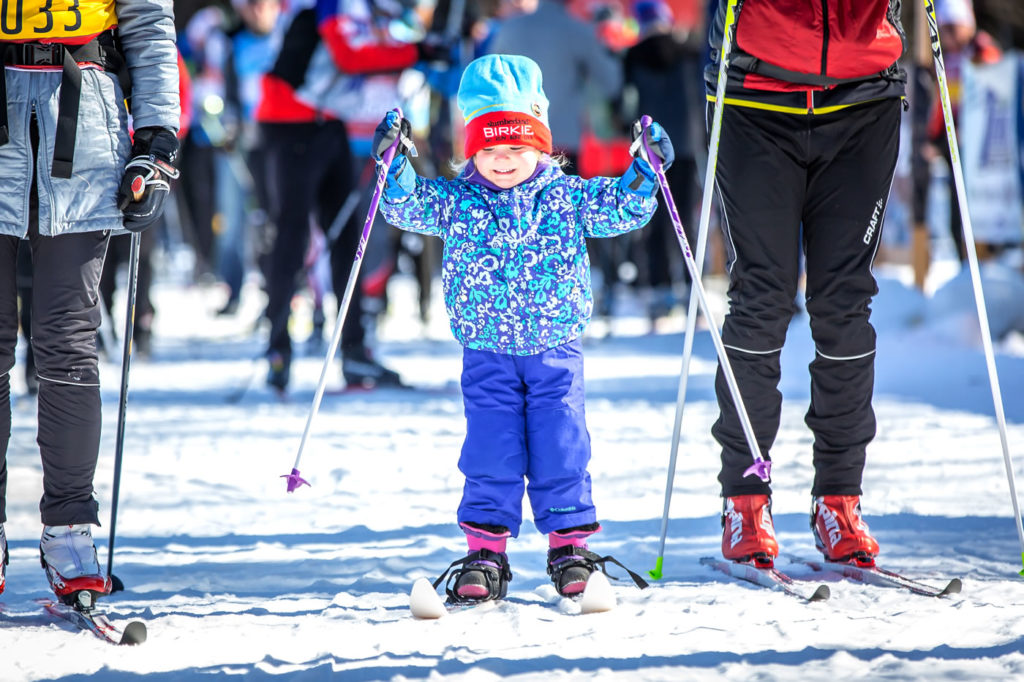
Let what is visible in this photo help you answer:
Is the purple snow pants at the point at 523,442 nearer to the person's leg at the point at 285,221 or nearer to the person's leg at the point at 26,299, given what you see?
the person's leg at the point at 26,299

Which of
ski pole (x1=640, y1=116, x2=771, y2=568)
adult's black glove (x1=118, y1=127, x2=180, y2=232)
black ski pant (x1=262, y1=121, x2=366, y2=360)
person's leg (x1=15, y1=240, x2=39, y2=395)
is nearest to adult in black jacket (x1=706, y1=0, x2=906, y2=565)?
ski pole (x1=640, y1=116, x2=771, y2=568)

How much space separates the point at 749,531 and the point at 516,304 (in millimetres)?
816

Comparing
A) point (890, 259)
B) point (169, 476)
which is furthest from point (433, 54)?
point (890, 259)

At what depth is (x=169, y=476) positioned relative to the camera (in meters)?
4.32

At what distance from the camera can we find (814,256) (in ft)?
9.94

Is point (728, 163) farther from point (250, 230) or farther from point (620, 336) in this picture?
point (250, 230)

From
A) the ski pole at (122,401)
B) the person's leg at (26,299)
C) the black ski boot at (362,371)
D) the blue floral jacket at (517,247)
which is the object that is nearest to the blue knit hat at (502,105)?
the blue floral jacket at (517,247)

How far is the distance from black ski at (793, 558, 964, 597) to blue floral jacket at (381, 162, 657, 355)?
0.86 meters

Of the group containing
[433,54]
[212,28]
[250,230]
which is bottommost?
[250,230]

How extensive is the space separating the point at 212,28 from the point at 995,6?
8.43 m

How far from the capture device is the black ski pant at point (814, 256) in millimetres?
2967

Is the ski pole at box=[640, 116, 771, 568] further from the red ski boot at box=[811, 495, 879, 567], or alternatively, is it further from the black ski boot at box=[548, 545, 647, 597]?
the black ski boot at box=[548, 545, 647, 597]

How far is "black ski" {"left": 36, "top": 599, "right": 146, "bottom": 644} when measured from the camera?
2506 millimetres

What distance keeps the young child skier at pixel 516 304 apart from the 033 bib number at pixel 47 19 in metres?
0.74
